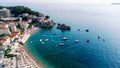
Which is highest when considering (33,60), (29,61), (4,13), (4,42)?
(4,13)

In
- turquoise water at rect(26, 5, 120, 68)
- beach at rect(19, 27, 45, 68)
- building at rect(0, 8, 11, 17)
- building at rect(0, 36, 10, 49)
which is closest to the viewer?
beach at rect(19, 27, 45, 68)

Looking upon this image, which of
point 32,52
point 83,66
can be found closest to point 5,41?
point 32,52

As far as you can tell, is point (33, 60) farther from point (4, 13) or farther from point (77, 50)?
point (4, 13)

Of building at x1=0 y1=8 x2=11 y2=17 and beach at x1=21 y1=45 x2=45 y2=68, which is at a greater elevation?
building at x1=0 y1=8 x2=11 y2=17

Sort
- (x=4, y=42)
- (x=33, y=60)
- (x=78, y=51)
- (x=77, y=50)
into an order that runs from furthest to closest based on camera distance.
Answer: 1. (x=77, y=50)
2. (x=78, y=51)
3. (x=4, y=42)
4. (x=33, y=60)

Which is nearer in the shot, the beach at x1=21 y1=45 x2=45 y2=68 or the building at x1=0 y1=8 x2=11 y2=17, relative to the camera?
the beach at x1=21 y1=45 x2=45 y2=68

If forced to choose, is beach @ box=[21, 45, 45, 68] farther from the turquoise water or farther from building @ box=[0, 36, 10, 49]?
building @ box=[0, 36, 10, 49]

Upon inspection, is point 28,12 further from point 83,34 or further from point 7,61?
point 7,61

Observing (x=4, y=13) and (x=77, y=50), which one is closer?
(x=77, y=50)

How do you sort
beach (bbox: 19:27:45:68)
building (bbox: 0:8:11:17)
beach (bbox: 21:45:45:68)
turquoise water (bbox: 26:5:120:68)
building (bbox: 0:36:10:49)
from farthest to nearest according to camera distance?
building (bbox: 0:8:11:17) → building (bbox: 0:36:10:49) → turquoise water (bbox: 26:5:120:68) → beach (bbox: 21:45:45:68) → beach (bbox: 19:27:45:68)

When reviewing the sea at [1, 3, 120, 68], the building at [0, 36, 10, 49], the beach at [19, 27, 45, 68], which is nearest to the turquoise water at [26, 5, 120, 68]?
the sea at [1, 3, 120, 68]

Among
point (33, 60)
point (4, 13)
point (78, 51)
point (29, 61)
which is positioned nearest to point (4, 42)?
point (33, 60)
